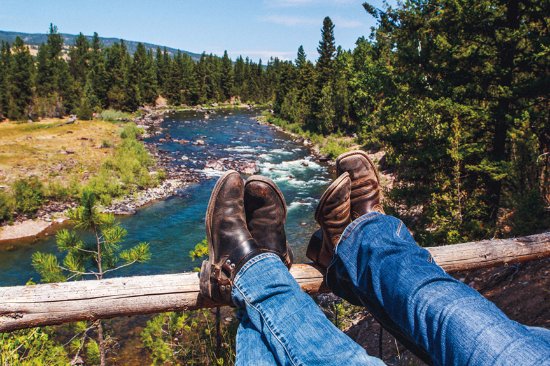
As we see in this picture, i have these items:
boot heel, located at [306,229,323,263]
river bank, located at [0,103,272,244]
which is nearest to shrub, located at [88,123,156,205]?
river bank, located at [0,103,272,244]

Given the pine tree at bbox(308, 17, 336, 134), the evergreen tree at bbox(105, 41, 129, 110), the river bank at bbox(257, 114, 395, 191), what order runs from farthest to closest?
the evergreen tree at bbox(105, 41, 129, 110) < the pine tree at bbox(308, 17, 336, 134) < the river bank at bbox(257, 114, 395, 191)

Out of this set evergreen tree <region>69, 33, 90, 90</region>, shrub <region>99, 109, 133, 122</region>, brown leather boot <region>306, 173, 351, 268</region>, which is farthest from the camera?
evergreen tree <region>69, 33, 90, 90</region>

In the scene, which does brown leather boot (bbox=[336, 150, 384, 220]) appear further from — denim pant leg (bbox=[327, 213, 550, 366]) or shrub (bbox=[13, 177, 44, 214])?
shrub (bbox=[13, 177, 44, 214])

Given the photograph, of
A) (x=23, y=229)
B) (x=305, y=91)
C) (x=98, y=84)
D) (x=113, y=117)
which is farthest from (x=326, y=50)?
(x=23, y=229)

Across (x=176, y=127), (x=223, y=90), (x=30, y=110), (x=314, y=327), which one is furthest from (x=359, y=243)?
(x=223, y=90)

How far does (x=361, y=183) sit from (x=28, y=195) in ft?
49.7

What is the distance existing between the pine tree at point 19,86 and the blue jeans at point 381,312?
136ft

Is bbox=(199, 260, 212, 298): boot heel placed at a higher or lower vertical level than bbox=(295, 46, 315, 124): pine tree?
lower

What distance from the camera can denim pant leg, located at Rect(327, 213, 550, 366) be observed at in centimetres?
113

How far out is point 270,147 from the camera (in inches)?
1042

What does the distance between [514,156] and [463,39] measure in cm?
280

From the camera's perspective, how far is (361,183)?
2.22 meters

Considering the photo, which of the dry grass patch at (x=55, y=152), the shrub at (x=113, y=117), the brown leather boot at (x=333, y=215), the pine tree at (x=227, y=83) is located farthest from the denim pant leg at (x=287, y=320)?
the pine tree at (x=227, y=83)

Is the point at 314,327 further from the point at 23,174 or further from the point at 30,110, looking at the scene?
the point at 30,110
